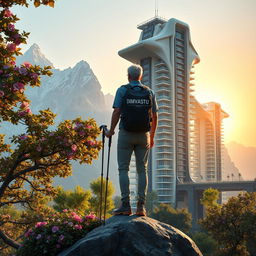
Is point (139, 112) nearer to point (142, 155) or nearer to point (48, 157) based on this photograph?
point (142, 155)

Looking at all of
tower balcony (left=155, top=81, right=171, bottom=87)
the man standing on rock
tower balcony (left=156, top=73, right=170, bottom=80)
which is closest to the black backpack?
the man standing on rock

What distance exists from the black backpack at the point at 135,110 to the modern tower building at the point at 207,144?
155 metres

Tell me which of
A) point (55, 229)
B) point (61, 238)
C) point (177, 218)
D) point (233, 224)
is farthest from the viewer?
point (177, 218)

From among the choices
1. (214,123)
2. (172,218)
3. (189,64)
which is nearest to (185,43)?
(189,64)

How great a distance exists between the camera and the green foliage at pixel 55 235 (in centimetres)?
761

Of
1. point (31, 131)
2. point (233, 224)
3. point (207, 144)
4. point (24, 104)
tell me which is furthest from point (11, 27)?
point (207, 144)

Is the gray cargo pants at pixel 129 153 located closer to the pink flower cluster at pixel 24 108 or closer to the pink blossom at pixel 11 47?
the pink blossom at pixel 11 47

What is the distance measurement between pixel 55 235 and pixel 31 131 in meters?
5.13

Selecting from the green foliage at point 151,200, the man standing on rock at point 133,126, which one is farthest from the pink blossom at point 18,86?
the green foliage at point 151,200

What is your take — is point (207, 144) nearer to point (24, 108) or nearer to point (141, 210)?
point (24, 108)

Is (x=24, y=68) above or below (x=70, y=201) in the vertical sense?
above

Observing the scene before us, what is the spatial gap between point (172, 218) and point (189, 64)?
67.8 m

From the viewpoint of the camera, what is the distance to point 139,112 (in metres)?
7.11

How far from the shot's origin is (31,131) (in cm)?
1199
